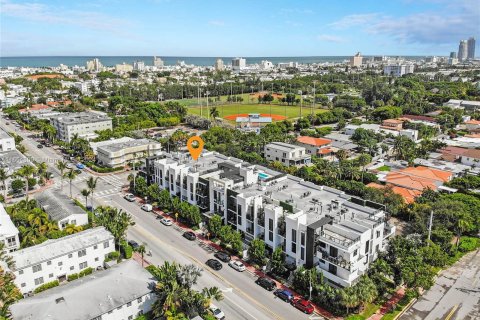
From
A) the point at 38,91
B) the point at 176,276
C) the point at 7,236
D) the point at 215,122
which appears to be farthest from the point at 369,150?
the point at 38,91

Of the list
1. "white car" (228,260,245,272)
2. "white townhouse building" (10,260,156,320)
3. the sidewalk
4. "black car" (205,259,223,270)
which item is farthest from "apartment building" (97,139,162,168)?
the sidewalk

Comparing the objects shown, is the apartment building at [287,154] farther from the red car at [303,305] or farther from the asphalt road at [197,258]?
the red car at [303,305]

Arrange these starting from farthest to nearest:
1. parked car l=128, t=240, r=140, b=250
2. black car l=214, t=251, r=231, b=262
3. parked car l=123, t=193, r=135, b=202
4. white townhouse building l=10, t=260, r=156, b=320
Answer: parked car l=123, t=193, r=135, b=202 < parked car l=128, t=240, r=140, b=250 < black car l=214, t=251, r=231, b=262 < white townhouse building l=10, t=260, r=156, b=320

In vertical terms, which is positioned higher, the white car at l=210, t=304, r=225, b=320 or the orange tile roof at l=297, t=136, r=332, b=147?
the orange tile roof at l=297, t=136, r=332, b=147

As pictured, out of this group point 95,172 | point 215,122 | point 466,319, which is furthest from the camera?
point 215,122

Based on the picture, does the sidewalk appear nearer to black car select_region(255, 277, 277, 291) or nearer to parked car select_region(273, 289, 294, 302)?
parked car select_region(273, 289, 294, 302)

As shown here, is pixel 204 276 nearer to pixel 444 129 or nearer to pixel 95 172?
pixel 95 172
